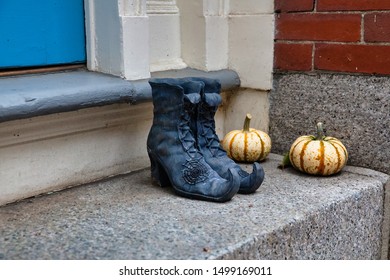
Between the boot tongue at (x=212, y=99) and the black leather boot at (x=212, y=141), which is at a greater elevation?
the boot tongue at (x=212, y=99)

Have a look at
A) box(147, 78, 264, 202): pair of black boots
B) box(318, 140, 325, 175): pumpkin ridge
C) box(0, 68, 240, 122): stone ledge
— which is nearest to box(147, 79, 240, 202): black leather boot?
box(147, 78, 264, 202): pair of black boots

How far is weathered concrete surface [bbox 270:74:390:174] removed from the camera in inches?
76.7

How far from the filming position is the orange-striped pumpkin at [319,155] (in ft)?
6.20

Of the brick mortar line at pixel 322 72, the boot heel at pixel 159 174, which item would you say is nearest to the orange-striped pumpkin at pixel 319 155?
the brick mortar line at pixel 322 72

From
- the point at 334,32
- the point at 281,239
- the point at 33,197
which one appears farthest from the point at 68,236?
the point at 334,32

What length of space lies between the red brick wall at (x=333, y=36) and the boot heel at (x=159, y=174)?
717 mm

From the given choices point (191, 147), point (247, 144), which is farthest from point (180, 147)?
point (247, 144)

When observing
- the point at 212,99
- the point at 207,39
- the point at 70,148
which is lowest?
the point at 70,148

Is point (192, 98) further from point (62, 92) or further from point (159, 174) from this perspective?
point (62, 92)

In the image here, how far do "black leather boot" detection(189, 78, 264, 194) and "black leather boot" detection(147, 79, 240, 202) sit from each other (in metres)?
0.03

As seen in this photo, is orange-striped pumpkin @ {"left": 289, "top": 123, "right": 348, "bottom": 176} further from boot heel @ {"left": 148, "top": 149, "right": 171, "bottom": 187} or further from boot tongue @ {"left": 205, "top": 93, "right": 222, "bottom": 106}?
boot heel @ {"left": 148, "top": 149, "right": 171, "bottom": 187}

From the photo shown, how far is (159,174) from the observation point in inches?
70.6

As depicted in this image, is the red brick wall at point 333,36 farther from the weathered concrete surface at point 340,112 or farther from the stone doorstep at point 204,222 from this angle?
the stone doorstep at point 204,222

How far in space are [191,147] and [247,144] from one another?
39cm
